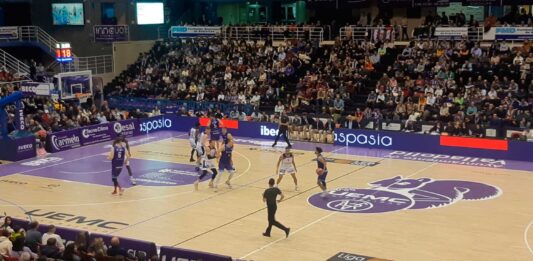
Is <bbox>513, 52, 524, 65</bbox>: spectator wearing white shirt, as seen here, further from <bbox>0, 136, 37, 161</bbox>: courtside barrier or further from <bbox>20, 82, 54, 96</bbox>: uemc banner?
<bbox>0, 136, 37, 161</bbox>: courtside barrier

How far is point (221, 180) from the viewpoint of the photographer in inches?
1060

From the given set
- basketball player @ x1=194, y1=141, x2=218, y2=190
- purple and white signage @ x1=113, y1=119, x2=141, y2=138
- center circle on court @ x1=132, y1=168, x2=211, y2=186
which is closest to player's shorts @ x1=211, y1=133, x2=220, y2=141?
center circle on court @ x1=132, y1=168, x2=211, y2=186

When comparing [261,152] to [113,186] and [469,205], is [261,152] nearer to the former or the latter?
[113,186]

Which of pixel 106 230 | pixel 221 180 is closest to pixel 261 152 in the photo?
pixel 221 180

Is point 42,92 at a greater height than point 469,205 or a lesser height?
greater

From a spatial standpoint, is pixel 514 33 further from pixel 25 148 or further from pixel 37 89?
pixel 25 148

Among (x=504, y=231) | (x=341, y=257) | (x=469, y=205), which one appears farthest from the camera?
(x=469, y=205)

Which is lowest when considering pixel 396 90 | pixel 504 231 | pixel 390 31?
pixel 504 231

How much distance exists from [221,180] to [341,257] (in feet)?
33.4

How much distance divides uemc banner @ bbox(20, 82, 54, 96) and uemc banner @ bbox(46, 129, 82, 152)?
4.01m

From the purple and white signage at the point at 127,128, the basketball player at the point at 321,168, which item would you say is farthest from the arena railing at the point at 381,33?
the basketball player at the point at 321,168

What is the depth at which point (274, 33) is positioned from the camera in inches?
1879

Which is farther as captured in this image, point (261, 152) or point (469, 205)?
point (261, 152)

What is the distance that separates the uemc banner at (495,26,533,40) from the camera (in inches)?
1516
